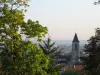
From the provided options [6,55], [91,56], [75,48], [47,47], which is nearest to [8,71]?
[6,55]

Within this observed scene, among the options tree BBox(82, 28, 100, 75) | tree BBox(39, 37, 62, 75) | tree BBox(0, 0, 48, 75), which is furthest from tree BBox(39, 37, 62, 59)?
tree BBox(0, 0, 48, 75)

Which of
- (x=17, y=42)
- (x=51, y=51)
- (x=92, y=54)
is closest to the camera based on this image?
(x=17, y=42)

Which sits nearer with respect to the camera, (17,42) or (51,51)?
(17,42)

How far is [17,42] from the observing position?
20812mm

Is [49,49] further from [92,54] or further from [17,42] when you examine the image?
[17,42]

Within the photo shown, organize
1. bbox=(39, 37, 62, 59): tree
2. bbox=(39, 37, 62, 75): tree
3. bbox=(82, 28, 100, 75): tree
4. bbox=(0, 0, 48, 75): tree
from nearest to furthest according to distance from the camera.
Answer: bbox=(0, 0, 48, 75): tree
bbox=(39, 37, 62, 75): tree
bbox=(39, 37, 62, 59): tree
bbox=(82, 28, 100, 75): tree

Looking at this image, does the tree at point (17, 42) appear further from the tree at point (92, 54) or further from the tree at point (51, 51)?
the tree at point (92, 54)

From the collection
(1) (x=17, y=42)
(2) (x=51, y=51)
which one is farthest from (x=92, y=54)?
(1) (x=17, y=42)

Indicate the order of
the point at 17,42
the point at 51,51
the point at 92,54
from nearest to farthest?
the point at 17,42 < the point at 51,51 < the point at 92,54

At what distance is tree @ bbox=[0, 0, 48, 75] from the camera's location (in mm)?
20031

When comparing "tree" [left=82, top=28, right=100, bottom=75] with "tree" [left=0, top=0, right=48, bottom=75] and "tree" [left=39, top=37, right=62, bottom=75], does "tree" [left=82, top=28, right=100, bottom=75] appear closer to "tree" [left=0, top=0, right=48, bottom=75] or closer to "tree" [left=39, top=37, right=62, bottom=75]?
"tree" [left=39, top=37, right=62, bottom=75]

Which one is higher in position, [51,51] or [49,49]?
[49,49]

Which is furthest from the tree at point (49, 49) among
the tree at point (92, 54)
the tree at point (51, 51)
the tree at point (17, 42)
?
the tree at point (17, 42)

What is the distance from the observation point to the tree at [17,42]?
2003cm
